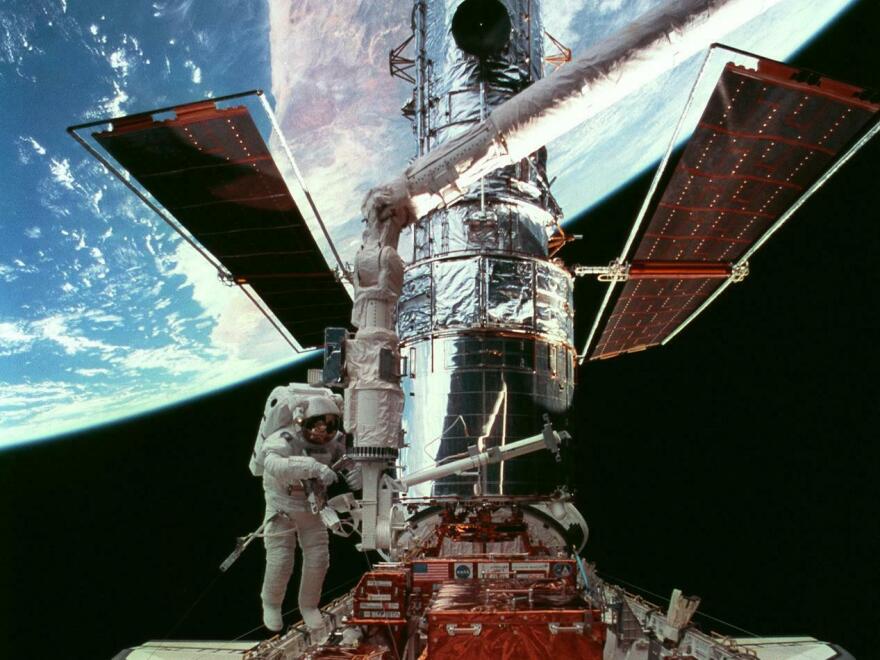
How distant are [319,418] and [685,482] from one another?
7010 millimetres

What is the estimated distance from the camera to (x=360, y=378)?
15.1 feet

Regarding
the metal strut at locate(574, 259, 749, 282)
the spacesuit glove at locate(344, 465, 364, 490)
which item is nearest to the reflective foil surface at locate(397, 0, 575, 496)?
the metal strut at locate(574, 259, 749, 282)

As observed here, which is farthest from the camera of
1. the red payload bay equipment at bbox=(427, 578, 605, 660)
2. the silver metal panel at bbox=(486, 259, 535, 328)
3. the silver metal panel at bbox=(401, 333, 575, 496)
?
the silver metal panel at bbox=(486, 259, 535, 328)

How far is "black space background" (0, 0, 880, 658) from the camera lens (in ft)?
26.9

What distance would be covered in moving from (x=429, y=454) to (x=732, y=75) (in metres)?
4.20

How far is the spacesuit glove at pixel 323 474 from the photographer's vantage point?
418 cm

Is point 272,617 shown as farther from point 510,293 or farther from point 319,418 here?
point 510,293

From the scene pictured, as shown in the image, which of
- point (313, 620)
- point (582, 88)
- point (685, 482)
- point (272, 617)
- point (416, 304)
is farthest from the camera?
Answer: point (685, 482)

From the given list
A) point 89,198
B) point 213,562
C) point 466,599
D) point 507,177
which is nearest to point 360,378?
point 466,599

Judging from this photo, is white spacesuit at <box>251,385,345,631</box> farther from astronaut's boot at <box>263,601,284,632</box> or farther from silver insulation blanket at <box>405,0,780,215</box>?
silver insulation blanket at <box>405,0,780,215</box>

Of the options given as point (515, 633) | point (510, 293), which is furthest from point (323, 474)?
point (510, 293)

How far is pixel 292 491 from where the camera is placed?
173 inches

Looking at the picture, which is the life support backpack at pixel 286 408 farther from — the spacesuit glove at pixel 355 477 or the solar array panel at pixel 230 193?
the solar array panel at pixel 230 193

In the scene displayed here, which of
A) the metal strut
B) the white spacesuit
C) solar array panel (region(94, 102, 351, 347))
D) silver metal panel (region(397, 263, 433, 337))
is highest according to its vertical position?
solar array panel (region(94, 102, 351, 347))
